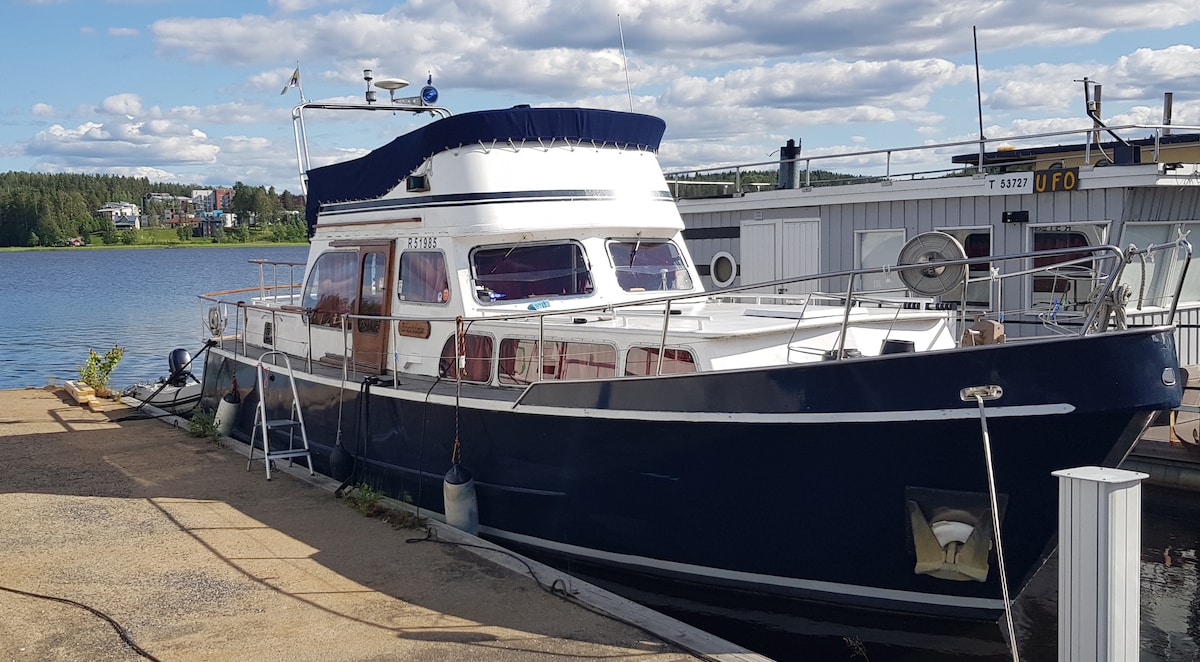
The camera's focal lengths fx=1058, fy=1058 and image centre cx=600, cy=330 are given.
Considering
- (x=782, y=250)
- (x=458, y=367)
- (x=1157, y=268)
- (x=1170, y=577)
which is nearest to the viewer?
(x=458, y=367)

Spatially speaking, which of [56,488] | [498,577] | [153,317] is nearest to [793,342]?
[498,577]

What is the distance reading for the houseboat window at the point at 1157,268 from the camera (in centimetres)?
1330

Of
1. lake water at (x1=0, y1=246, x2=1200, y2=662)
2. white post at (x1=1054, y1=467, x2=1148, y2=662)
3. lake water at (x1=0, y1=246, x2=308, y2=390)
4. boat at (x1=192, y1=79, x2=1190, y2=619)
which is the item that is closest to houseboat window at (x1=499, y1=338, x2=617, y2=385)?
boat at (x1=192, y1=79, x2=1190, y2=619)

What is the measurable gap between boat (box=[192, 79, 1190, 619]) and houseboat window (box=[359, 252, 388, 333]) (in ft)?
0.12

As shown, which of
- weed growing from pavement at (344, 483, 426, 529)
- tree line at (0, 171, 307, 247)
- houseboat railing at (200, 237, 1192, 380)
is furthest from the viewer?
tree line at (0, 171, 307, 247)

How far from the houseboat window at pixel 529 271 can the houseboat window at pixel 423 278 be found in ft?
1.04

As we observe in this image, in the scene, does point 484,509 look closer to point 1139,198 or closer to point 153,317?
point 1139,198

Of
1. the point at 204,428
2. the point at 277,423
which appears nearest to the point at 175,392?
the point at 204,428

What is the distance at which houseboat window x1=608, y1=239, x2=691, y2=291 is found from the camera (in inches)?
390

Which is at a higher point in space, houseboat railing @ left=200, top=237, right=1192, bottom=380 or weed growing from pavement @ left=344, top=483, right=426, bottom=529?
houseboat railing @ left=200, top=237, right=1192, bottom=380

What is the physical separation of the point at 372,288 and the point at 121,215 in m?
126

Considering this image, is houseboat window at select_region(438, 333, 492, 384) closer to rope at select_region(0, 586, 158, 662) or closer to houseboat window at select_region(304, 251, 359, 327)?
houseboat window at select_region(304, 251, 359, 327)

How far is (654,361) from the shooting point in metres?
7.95

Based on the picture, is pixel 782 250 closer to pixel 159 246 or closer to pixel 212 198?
pixel 159 246
